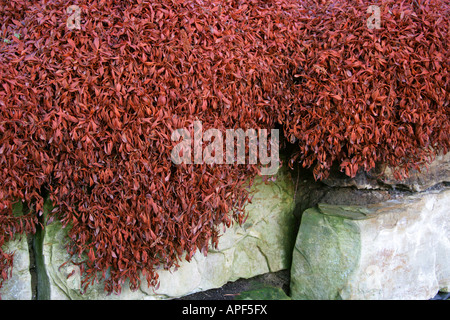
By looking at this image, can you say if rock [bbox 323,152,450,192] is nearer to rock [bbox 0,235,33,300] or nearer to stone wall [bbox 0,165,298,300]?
stone wall [bbox 0,165,298,300]

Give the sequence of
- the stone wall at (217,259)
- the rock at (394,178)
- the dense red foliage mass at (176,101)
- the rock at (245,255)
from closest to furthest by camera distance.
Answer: the dense red foliage mass at (176,101)
the stone wall at (217,259)
the rock at (245,255)
the rock at (394,178)

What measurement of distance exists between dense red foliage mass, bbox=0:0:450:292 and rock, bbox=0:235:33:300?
0.08 metres

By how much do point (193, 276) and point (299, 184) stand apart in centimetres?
111

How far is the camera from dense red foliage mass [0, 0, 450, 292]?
2113mm

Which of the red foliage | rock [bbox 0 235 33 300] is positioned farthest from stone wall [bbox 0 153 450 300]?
the red foliage

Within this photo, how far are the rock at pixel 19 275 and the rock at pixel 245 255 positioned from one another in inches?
9.5

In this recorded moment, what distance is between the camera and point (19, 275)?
2453 millimetres

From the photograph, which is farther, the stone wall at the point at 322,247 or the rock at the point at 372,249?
the rock at the point at 372,249

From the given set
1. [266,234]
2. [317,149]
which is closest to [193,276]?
[266,234]

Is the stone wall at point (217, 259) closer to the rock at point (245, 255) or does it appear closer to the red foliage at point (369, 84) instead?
the rock at point (245, 255)

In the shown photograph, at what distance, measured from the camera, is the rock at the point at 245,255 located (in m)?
2.64

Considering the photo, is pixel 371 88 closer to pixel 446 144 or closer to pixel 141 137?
pixel 446 144

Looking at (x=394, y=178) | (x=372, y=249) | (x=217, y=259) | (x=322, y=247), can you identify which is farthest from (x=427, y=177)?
(x=217, y=259)

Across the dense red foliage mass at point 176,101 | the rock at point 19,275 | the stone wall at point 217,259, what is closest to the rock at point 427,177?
the dense red foliage mass at point 176,101
